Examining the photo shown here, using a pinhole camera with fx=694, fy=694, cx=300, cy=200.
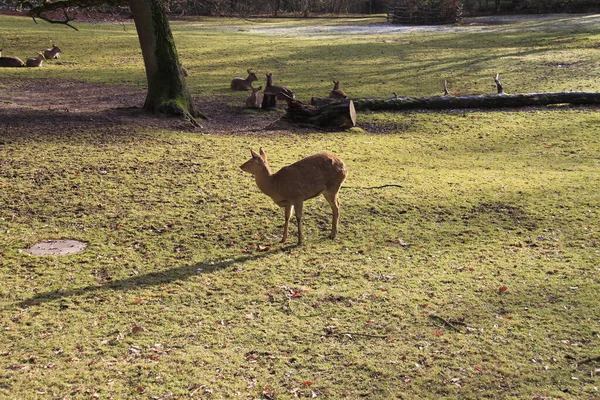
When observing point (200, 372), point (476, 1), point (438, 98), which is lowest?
point (200, 372)

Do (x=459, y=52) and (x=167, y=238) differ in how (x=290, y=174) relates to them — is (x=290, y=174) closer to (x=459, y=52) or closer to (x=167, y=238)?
(x=167, y=238)

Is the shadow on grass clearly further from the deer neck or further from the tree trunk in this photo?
the tree trunk

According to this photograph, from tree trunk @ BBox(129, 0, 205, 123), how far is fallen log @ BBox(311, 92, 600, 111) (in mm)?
3946

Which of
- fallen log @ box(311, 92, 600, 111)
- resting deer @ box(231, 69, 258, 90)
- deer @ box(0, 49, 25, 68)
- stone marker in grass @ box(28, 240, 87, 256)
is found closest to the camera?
stone marker in grass @ box(28, 240, 87, 256)

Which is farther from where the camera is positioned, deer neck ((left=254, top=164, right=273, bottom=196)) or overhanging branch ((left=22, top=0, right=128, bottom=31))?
overhanging branch ((left=22, top=0, right=128, bottom=31))

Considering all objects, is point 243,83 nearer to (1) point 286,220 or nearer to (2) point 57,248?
(1) point 286,220

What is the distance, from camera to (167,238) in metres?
7.59

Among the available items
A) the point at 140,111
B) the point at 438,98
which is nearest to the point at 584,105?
the point at 438,98

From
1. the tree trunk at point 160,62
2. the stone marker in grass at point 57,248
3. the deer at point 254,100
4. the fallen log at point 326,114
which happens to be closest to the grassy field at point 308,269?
the stone marker in grass at point 57,248

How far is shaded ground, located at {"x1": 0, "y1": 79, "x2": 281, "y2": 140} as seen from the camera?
1192 centimetres

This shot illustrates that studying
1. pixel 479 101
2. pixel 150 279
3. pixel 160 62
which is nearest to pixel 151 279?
pixel 150 279

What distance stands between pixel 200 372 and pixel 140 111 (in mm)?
8867

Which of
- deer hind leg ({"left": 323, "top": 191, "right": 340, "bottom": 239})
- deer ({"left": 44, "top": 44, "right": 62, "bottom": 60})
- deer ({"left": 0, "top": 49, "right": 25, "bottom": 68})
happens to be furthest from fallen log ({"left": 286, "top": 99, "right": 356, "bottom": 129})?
deer ({"left": 44, "top": 44, "right": 62, "bottom": 60})

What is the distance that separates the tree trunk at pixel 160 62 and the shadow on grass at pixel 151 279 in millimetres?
6310
